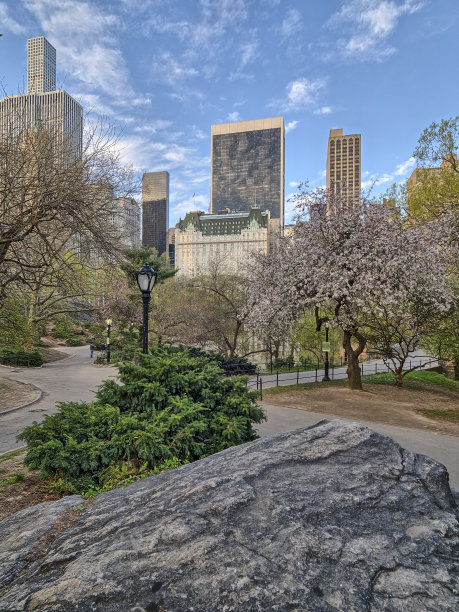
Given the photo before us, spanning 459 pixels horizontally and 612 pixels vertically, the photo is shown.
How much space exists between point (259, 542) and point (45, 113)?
38.5ft

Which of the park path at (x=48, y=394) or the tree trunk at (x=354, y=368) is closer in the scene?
the park path at (x=48, y=394)

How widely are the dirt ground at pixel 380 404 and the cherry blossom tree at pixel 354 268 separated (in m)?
1.58

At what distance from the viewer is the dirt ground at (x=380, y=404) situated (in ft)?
36.2

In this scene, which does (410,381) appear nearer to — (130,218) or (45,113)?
(130,218)

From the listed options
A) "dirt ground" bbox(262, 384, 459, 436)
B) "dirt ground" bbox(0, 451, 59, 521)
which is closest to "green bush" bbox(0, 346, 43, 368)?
"dirt ground" bbox(262, 384, 459, 436)

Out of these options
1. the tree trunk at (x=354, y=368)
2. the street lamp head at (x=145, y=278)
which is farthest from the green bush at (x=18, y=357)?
the tree trunk at (x=354, y=368)

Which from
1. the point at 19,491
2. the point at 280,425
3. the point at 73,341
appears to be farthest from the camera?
the point at 73,341

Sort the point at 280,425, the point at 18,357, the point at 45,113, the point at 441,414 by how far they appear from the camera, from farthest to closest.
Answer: the point at 18,357 < the point at 441,414 < the point at 280,425 < the point at 45,113

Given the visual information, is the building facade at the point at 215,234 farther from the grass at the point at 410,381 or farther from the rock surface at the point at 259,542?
the rock surface at the point at 259,542

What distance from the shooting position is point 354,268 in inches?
500

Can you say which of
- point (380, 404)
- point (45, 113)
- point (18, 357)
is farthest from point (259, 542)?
point (18, 357)

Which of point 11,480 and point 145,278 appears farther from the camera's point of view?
point 145,278

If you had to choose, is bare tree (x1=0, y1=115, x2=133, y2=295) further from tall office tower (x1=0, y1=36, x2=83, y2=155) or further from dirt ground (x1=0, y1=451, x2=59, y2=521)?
dirt ground (x1=0, y1=451, x2=59, y2=521)

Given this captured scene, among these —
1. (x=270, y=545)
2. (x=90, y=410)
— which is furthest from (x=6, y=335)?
(x=270, y=545)
